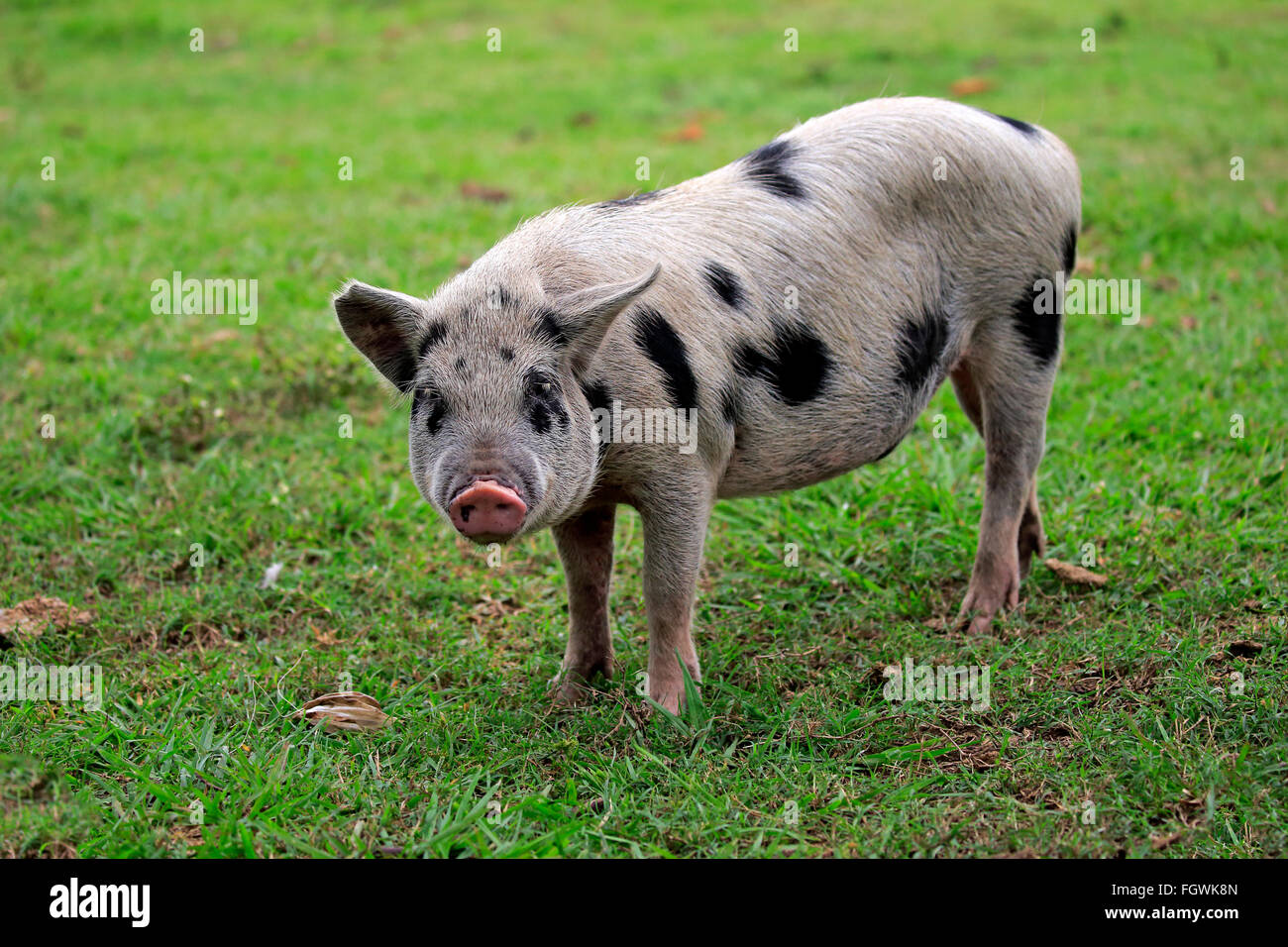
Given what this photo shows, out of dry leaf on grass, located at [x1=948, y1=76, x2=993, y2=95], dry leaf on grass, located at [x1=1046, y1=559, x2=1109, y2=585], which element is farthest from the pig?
dry leaf on grass, located at [x1=948, y1=76, x2=993, y2=95]

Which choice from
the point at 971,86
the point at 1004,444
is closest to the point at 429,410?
the point at 1004,444

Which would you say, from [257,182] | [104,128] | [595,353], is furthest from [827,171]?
[104,128]

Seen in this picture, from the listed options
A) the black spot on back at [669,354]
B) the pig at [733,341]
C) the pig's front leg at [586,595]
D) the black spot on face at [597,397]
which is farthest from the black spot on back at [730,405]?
the pig's front leg at [586,595]

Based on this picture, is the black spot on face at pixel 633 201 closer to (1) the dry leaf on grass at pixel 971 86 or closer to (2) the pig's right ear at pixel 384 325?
(2) the pig's right ear at pixel 384 325

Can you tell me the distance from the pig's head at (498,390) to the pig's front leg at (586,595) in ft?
1.60

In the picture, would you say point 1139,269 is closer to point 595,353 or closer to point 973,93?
point 973,93

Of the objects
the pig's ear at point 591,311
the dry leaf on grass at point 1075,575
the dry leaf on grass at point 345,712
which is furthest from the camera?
the dry leaf on grass at point 1075,575

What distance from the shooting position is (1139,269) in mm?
7773

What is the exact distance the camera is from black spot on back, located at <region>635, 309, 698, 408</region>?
12.9 ft

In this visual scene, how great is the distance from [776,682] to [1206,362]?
139 inches

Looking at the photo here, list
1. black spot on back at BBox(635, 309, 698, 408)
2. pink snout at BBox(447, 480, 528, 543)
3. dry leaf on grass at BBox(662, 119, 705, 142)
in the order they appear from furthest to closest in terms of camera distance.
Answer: dry leaf on grass at BBox(662, 119, 705, 142), black spot on back at BBox(635, 309, 698, 408), pink snout at BBox(447, 480, 528, 543)

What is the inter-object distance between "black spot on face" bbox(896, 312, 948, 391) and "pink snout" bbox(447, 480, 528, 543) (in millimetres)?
1598

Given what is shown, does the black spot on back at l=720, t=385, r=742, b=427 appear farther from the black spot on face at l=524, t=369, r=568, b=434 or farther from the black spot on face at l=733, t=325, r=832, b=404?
the black spot on face at l=524, t=369, r=568, b=434

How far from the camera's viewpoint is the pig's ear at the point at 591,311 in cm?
363
